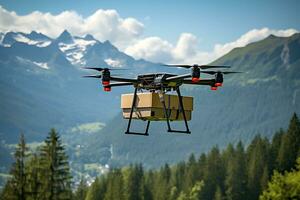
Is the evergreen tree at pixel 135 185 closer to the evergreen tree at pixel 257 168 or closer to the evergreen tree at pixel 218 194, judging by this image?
the evergreen tree at pixel 218 194

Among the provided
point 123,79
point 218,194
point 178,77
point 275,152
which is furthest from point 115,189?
point 178,77

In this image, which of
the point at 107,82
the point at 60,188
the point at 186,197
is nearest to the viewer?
the point at 107,82

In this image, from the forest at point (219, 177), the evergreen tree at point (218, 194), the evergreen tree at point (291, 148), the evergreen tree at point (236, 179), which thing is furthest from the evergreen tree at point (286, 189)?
the evergreen tree at point (236, 179)

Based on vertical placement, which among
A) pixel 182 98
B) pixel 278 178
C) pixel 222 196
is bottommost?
pixel 222 196

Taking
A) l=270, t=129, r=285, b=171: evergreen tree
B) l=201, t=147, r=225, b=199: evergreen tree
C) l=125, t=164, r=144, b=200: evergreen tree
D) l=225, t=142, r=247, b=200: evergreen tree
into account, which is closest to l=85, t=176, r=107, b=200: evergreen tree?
l=125, t=164, r=144, b=200: evergreen tree

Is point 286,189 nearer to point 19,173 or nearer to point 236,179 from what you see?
point 19,173

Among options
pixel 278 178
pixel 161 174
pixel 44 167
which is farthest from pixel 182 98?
pixel 161 174

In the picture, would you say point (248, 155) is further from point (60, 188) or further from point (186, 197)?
point (60, 188)

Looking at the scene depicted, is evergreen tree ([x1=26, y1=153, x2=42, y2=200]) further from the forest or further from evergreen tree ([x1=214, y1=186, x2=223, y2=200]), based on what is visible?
evergreen tree ([x1=214, y1=186, x2=223, y2=200])
